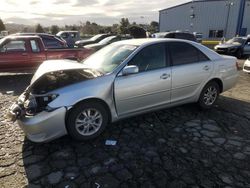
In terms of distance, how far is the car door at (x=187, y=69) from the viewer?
4.65 metres

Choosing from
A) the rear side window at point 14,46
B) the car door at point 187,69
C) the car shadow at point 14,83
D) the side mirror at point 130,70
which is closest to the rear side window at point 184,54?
the car door at point 187,69

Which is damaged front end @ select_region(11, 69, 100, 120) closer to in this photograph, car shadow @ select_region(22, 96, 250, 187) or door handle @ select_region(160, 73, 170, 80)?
car shadow @ select_region(22, 96, 250, 187)

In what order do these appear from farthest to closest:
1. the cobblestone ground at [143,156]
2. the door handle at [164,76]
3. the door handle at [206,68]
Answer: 1. the door handle at [206,68]
2. the door handle at [164,76]
3. the cobblestone ground at [143,156]

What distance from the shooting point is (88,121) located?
3.92 meters

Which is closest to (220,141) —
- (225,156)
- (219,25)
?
(225,156)

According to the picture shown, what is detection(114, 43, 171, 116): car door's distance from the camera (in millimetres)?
4084

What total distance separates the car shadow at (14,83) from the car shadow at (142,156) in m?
3.64

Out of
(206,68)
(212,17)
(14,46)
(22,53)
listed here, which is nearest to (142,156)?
(206,68)

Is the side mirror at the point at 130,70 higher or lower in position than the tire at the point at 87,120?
higher

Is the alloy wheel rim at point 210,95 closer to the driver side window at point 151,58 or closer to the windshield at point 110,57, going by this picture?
the driver side window at point 151,58

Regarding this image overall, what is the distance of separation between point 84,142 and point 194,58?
274 centimetres

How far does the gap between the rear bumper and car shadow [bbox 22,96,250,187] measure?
0.92ft

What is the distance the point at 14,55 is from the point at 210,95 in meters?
6.71

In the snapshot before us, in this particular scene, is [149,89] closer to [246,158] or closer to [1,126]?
[246,158]
